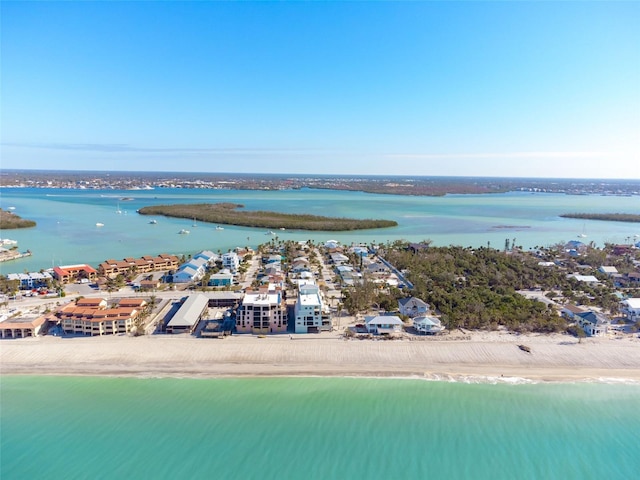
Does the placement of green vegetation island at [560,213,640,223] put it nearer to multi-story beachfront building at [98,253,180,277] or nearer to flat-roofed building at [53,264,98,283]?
multi-story beachfront building at [98,253,180,277]

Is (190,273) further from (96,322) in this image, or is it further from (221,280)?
(96,322)

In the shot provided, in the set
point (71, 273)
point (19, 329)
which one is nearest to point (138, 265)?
point (71, 273)

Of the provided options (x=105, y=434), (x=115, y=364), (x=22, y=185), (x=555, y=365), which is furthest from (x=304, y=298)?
(x=22, y=185)

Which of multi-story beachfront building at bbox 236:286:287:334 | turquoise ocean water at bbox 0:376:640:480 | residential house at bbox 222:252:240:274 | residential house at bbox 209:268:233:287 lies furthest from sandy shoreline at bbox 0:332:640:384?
residential house at bbox 222:252:240:274

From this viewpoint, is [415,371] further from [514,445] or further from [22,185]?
[22,185]

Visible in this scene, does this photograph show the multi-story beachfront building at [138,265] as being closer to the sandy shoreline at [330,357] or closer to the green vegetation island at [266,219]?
the sandy shoreline at [330,357]

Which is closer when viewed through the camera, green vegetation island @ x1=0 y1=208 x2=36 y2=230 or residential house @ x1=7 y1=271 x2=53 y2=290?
residential house @ x1=7 y1=271 x2=53 y2=290

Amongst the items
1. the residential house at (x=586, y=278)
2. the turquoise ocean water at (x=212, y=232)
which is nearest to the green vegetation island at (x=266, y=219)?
the turquoise ocean water at (x=212, y=232)
